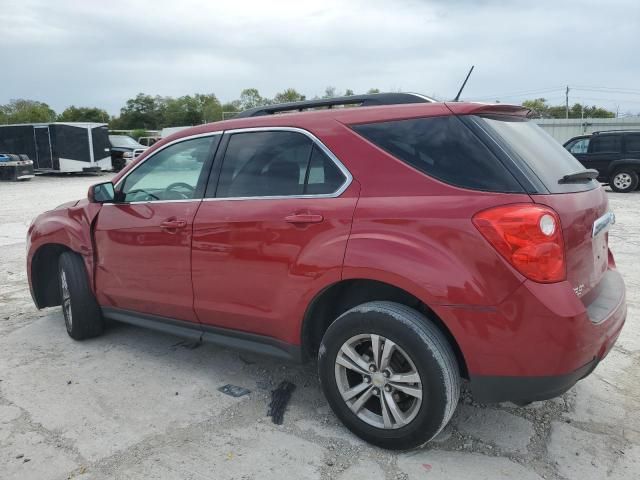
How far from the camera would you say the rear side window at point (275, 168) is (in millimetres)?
2879

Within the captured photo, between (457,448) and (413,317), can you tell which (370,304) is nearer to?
(413,317)

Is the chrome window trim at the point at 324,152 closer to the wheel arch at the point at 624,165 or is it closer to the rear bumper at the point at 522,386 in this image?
the rear bumper at the point at 522,386

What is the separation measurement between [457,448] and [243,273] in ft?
4.93

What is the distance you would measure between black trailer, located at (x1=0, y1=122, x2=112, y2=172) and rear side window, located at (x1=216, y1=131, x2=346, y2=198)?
23.9 m

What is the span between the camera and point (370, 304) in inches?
105

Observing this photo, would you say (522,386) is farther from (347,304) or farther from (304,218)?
(304,218)

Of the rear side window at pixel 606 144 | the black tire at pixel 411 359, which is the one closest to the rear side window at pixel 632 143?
the rear side window at pixel 606 144

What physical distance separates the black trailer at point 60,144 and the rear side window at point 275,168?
23942 mm

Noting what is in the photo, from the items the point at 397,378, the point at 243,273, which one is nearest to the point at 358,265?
the point at 397,378

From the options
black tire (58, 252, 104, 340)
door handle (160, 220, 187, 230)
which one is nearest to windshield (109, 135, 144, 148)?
black tire (58, 252, 104, 340)

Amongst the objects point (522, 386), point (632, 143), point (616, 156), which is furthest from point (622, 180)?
point (522, 386)

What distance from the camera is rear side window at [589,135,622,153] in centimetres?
1470

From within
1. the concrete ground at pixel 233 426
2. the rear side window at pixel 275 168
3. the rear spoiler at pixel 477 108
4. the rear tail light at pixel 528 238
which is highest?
the rear spoiler at pixel 477 108

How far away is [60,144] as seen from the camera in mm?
24406
